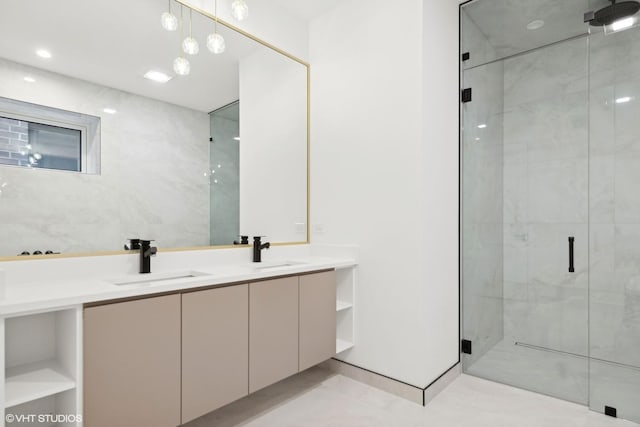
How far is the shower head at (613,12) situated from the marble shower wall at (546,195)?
268 millimetres

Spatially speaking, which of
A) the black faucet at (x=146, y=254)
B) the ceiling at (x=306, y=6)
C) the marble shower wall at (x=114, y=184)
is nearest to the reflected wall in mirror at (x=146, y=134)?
the marble shower wall at (x=114, y=184)

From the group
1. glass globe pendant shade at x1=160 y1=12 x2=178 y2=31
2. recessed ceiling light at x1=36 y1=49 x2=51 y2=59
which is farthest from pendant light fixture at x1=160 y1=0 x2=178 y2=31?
recessed ceiling light at x1=36 y1=49 x2=51 y2=59

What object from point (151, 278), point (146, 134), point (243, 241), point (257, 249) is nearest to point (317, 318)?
point (257, 249)

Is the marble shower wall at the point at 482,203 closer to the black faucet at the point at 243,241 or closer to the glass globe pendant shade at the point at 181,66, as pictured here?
the black faucet at the point at 243,241

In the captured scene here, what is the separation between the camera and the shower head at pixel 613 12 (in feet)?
6.74

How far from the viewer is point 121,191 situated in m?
1.87

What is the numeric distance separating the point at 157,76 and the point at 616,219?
Answer: 2863 mm

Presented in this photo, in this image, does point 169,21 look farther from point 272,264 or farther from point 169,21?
point 272,264

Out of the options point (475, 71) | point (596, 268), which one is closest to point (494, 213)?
point (596, 268)

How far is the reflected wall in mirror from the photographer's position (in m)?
1.60

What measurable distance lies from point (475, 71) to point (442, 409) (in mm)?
2395

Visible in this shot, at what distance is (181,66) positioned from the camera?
2.11m

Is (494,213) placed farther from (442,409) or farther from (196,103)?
(196,103)

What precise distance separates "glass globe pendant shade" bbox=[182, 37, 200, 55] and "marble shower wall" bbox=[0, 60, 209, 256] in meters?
0.35
